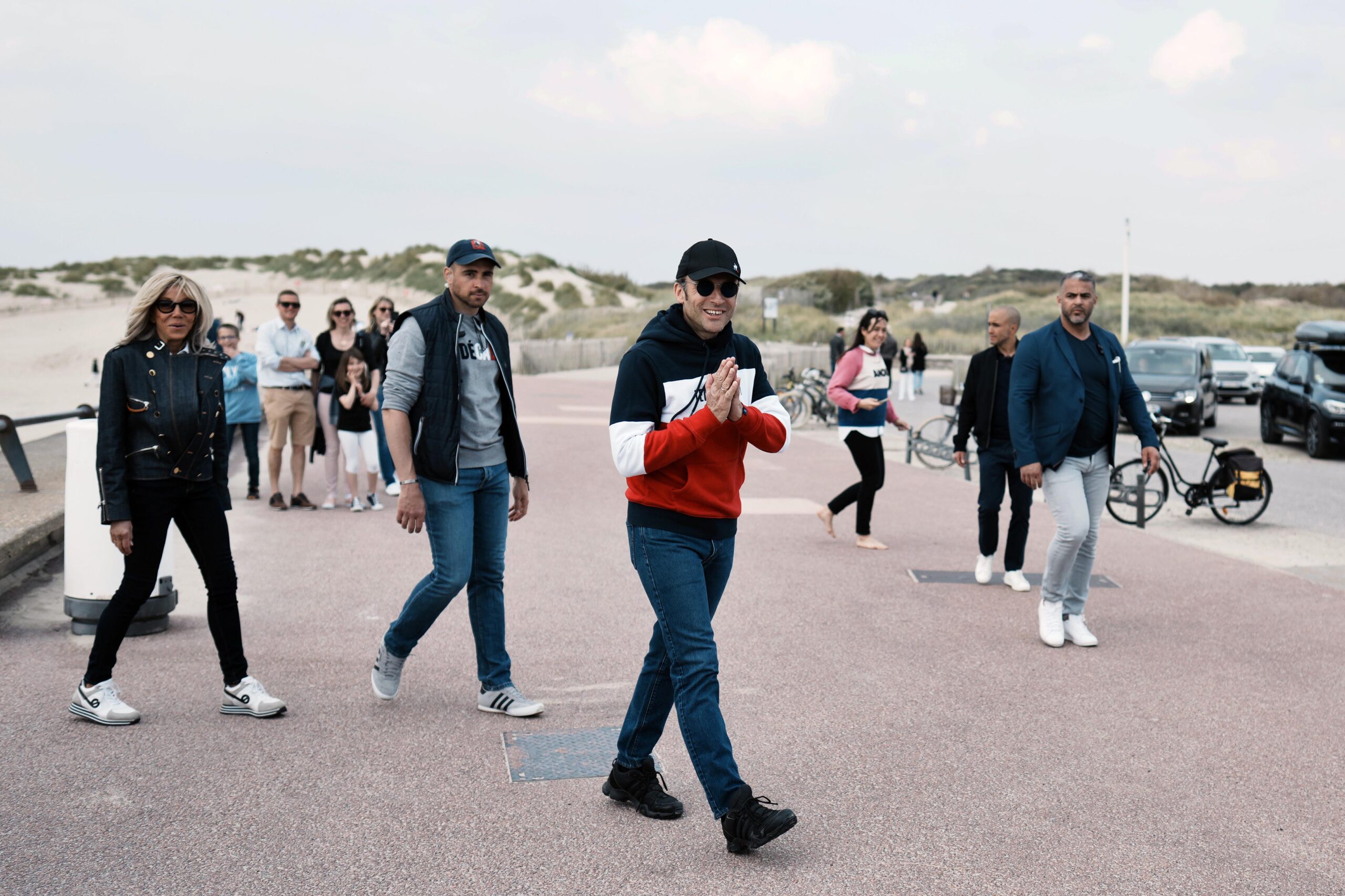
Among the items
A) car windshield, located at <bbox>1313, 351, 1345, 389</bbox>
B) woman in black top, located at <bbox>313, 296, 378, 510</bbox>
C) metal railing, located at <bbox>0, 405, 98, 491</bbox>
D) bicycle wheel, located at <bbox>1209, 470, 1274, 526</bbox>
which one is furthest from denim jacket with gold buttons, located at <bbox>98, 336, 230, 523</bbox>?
car windshield, located at <bbox>1313, 351, 1345, 389</bbox>

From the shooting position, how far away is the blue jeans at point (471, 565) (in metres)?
4.76

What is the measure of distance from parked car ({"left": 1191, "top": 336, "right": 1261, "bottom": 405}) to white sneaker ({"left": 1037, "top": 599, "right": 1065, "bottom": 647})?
80.2 feet

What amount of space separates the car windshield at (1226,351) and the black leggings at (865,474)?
2432 centimetres

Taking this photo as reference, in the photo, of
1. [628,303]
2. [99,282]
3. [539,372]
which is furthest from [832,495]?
[99,282]

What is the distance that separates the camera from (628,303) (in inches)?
3199

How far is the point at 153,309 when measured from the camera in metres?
4.79

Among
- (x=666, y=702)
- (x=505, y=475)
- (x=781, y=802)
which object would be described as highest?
(x=505, y=475)

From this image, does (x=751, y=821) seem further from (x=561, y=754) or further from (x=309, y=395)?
(x=309, y=395)

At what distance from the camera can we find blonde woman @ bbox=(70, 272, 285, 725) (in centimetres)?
471

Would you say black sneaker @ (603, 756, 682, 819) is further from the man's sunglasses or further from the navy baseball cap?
the man's sunglasses

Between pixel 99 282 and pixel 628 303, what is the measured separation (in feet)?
134

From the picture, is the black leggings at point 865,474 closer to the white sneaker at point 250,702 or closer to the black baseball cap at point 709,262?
the white sneaker at point 250,702

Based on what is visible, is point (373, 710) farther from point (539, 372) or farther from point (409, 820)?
point (539, 372)

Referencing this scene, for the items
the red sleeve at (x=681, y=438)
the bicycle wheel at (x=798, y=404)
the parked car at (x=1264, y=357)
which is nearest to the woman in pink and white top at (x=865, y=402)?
the red sleeve at (x=681, y=438)
